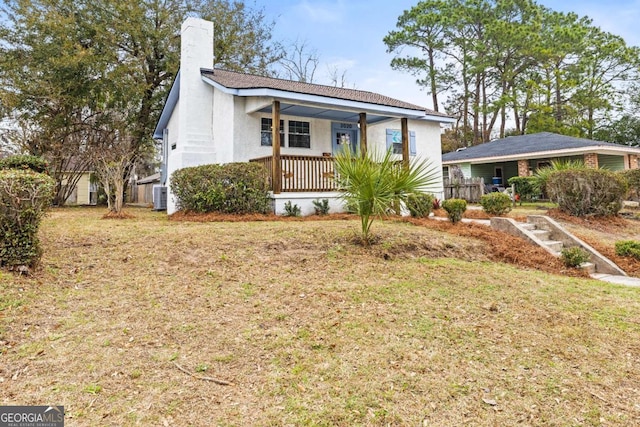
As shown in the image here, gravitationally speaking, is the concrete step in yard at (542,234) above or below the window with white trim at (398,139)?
below

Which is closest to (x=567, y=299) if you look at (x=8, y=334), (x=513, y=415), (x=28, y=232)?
(x=513, y=415)

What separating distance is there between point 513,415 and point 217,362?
90.6 inches

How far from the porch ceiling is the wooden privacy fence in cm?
584

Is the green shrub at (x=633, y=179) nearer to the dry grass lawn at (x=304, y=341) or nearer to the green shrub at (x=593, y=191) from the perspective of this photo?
the green shrub at (x=593, y=191)

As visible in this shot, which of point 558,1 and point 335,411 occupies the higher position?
point 558,1

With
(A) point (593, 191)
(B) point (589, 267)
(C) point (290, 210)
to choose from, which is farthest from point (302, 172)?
(A) point (593, 191)

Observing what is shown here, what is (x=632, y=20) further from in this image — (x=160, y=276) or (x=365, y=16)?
(x=160, y=276)

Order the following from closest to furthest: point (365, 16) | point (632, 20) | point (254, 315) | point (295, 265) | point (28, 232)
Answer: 1. point (254, 315)
2. point (28, 232)
3. point (295, 265)
4. point (365, 16)
5. point (632, 20)

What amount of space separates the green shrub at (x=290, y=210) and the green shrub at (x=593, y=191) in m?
7.90

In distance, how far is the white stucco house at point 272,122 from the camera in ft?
34.8

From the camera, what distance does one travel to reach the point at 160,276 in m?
4.82

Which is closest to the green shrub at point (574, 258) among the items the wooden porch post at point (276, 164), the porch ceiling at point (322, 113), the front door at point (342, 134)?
the wooden porch post at point (276, 164)

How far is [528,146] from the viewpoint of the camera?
2097cm

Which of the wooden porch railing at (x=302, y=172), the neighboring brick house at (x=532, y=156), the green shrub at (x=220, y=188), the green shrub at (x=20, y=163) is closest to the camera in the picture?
the green shrub at (x=220, y=188)
